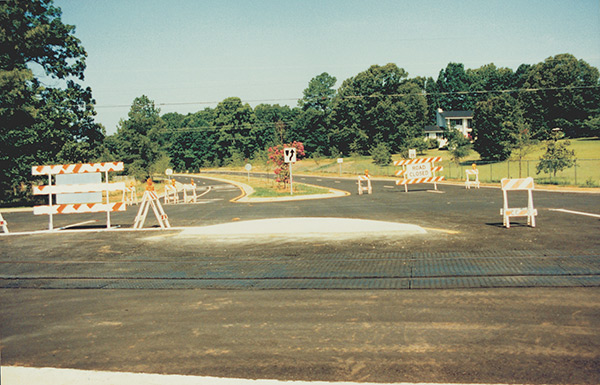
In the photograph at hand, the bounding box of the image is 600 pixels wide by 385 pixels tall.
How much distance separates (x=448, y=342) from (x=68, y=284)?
638cm

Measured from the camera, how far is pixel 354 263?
29.7ft

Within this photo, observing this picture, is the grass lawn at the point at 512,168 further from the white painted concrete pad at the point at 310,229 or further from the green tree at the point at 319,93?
the green tree at the point at 319,93

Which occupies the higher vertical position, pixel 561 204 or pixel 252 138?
pixel 252 138

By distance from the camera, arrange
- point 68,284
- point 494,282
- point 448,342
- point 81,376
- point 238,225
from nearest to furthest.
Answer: point 81,376 → point 448,342 → point 494,282 → point 68,284 → point 238,225

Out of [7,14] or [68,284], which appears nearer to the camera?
[68,284]

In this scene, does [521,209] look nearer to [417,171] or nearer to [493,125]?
A: [417,171]

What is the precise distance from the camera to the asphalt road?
4438 mm

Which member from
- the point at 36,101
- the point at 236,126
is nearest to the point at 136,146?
the point at 36,101

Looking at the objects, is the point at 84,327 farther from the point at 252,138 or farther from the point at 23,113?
the point at 252,138

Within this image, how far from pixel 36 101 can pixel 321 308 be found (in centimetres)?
3701

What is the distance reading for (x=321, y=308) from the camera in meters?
6.20

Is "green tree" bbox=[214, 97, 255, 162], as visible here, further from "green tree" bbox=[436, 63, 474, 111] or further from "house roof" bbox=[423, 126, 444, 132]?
"green tree" bbox=[436, 63, 474, 111]

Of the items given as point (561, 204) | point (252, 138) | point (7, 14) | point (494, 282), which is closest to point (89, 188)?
point (494, 282)

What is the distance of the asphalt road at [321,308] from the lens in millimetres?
4438
